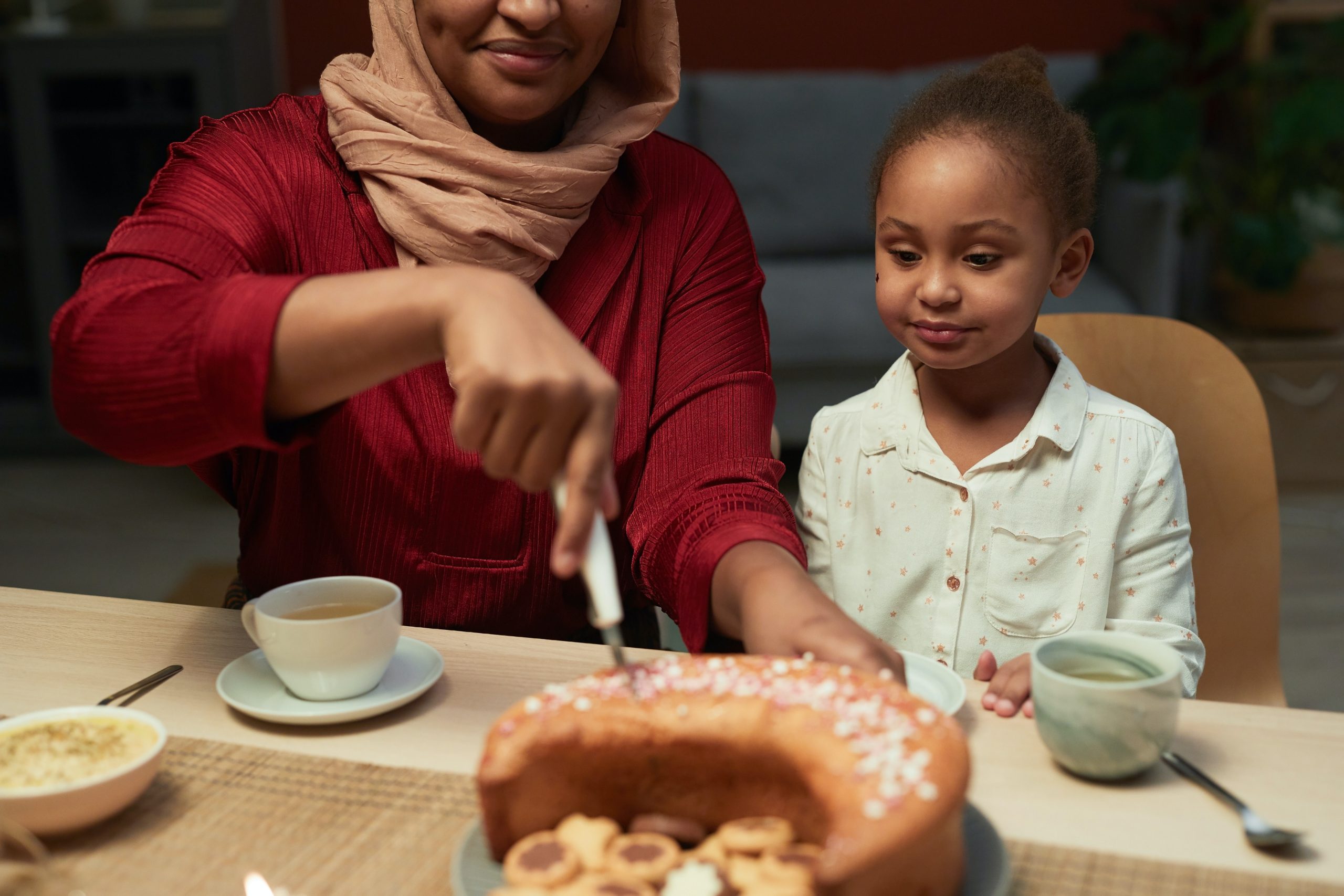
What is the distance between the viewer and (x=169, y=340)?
85 cm

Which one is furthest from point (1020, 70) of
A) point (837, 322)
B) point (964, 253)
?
point (837, 322)

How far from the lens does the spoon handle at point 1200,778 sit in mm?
750

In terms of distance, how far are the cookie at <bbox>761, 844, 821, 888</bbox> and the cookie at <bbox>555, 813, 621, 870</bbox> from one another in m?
0.09

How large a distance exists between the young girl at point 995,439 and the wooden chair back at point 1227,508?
0.06 metres

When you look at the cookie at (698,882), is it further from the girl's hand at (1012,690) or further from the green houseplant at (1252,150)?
the green houseplant at (1252,150)

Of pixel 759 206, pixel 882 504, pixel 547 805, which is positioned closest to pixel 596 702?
pixel 547 805

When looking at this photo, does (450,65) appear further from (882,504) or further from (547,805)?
(547,805)

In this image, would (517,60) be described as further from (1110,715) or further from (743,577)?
(1110,715)

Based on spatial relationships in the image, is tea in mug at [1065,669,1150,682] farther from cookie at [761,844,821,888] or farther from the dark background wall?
the dark background wall

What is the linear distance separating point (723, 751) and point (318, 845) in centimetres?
25

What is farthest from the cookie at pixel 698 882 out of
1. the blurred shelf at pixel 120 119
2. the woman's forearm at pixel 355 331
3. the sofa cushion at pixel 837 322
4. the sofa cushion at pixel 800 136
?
the blurred shelf at pixel 120 119

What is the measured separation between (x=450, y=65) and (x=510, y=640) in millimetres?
571

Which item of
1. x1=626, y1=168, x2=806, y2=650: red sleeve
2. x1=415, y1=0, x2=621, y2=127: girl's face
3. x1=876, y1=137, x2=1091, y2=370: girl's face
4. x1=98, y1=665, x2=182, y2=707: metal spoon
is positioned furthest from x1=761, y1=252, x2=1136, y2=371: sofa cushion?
x1=98, y1=665, x2=182, y2=707: metal spoon

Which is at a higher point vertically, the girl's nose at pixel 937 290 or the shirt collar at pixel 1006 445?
the girl's nose at pixel 937 290
